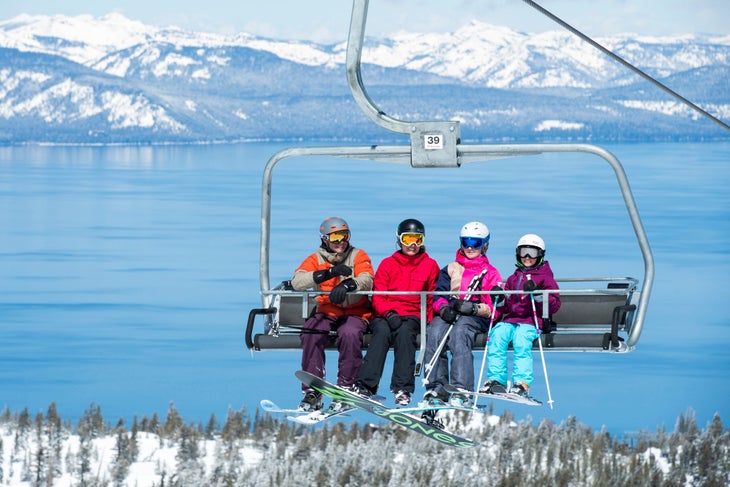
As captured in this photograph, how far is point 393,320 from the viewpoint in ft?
31.7

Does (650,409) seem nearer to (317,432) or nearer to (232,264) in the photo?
(232,264)

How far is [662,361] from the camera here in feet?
618

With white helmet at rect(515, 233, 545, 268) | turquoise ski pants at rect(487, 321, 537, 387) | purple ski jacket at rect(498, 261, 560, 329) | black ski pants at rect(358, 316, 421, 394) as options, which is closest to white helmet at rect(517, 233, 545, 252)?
white helmet at rect(515, 233, 545, 268)

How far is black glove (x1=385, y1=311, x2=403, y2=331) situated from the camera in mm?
9633

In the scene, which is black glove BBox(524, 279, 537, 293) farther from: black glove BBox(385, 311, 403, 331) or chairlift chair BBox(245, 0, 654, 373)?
black glove BBox(385, 311, 403, 331)

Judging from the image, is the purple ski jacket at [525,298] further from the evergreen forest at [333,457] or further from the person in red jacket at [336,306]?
the evergreen forest at [333,457]

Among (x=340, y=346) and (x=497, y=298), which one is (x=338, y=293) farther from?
(x=497, y=298)

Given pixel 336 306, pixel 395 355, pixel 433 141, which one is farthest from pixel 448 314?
pixel 433 141

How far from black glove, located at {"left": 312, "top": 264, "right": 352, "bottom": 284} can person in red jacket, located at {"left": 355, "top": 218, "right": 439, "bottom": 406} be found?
31cm

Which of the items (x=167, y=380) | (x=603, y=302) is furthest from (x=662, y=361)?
(x=603, y=302)

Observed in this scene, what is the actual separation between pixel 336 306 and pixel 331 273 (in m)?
0.41

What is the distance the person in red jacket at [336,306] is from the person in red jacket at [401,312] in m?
0.11

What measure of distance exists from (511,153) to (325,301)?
6.49 ft

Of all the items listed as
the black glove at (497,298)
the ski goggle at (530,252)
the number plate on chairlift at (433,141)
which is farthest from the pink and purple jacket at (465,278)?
the number plate on chairlift at (433,141)
